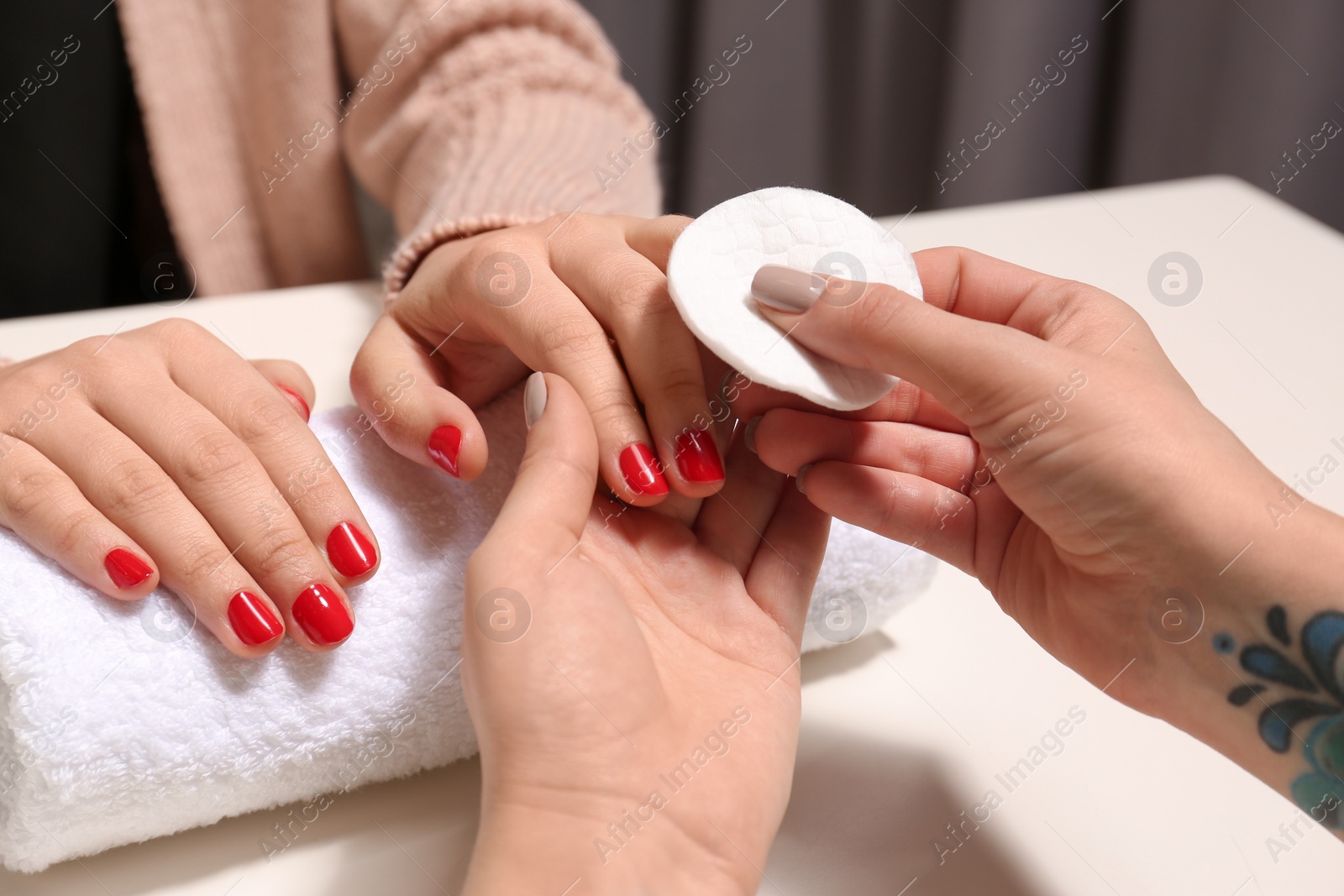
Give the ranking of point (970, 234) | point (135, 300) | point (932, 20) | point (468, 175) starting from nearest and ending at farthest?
point (468, 175)
point (970, 234)
point (135, 300)
point (932, 20)

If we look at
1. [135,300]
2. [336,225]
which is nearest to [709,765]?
[336,225]

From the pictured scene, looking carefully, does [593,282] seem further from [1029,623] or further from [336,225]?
[336,225]

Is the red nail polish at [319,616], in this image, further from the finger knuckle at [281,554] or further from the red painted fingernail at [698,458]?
the red painted fingernail at [698,458]

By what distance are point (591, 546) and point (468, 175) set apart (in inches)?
19.2

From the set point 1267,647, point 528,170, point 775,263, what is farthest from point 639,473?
point 528,170

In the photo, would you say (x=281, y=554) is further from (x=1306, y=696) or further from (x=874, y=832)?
(x=1306, y=696)

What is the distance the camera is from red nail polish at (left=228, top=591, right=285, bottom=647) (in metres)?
0.49

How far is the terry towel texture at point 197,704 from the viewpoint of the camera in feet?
1.49

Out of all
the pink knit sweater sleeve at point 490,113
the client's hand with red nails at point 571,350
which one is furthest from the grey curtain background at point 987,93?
the client's hand with red nails at point 571,350

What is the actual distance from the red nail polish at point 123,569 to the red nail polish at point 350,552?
0.31 feet

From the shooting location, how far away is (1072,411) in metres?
0.49

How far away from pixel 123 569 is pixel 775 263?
0.39m

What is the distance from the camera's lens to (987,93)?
148cm

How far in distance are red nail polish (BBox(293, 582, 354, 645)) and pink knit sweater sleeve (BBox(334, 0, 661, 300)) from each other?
438 millimetres
